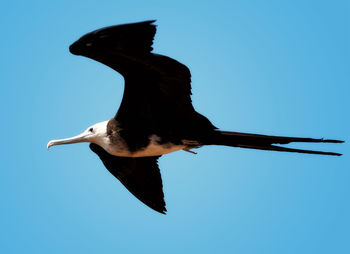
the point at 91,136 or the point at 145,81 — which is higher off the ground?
the point at 145,81

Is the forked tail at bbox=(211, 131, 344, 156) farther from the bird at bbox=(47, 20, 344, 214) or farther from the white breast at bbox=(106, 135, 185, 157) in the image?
the white breast at bbox=(106, 135, 185, 157)

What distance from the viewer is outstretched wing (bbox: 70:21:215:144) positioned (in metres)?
3.98

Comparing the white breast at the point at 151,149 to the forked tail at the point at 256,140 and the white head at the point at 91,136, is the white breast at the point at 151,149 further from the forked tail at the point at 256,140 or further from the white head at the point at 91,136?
the forked tail at the point at 256,140

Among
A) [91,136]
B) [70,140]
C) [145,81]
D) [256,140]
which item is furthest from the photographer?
[70,140]

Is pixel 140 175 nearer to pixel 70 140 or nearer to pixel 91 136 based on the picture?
pixel 91 136

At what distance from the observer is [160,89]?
4.61 meters

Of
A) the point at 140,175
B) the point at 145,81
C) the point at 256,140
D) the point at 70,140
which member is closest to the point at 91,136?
the point at 70,140

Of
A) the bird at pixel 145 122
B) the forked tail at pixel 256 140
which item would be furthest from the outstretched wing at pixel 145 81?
the forked tail at pixel 256 140

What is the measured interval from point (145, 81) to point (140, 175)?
1246 mm

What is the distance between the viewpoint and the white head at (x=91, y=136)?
5.09 m

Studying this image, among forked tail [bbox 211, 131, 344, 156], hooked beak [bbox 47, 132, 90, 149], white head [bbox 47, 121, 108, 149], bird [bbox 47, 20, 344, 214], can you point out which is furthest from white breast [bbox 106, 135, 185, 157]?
forked tail [bbox 211, 131, 344, 156]

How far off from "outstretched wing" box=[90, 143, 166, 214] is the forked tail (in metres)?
1.06

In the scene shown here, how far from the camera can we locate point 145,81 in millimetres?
4566

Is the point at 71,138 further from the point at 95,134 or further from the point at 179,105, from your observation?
the point at 179,105
